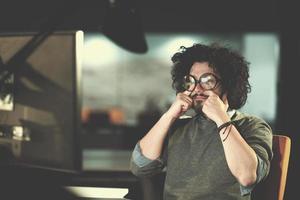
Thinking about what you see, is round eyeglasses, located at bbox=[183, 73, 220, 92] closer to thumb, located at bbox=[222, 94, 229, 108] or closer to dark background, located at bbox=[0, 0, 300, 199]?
thumb, located at bbox=[222, 94, 229, 108]

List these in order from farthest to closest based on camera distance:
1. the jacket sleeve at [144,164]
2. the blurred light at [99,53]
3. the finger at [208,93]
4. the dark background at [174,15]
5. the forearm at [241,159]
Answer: the blurred light at [99,53]
the dark background at [174,15]
the jacket sleeve at [144,164]
the finger at [208,93]
the forearm at [241,159]

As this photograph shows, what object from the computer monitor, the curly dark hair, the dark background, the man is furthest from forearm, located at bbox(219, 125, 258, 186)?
the dark background

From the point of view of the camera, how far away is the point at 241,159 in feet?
5.40

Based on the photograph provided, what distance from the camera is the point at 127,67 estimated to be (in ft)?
28.7

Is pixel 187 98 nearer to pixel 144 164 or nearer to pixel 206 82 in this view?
pixel 206 82

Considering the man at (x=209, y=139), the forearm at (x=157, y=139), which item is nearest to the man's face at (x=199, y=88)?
the man at (x=209, y=139)

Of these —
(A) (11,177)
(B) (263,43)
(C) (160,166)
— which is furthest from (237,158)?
(B) (263,43)

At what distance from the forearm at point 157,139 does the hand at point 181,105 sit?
2cm

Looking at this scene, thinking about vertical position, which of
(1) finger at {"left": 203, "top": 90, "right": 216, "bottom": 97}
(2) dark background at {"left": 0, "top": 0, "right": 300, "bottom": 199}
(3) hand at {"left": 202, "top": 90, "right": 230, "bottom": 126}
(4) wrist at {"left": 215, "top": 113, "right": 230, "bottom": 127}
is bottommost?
(4) wrist at {"left": 215, "top": 113, "right": 230, "bottom": 127}

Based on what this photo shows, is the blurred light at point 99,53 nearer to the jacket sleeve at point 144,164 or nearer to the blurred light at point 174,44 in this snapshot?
the blurred light at point 174,44

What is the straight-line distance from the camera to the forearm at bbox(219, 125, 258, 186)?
1648mm

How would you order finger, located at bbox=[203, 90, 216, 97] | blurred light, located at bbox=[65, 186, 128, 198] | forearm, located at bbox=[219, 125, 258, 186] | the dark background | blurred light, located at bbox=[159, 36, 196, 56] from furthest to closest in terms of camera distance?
blurred light, located at bbox=[159, 36, 196, 56] → the dark background → blurred light, located at bbox=[65, 186, 128, 198] → finger, located at bbox=[203, 90, 216, 97] → forearm, located at bbox=[219, 125, 258, 186]

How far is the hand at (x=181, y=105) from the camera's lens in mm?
1820

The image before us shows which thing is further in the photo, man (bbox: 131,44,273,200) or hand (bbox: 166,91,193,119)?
hand (bbox: 166,91,193,119)
